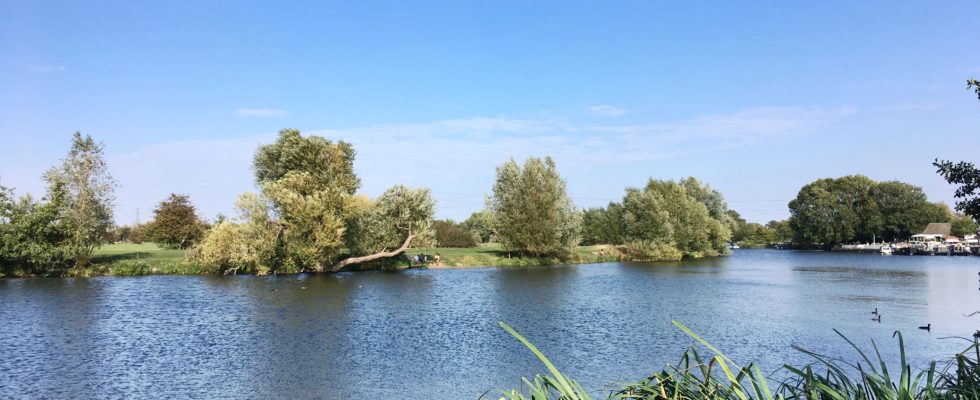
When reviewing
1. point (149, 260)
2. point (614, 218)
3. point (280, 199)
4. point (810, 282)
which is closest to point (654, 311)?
point (810, 282)

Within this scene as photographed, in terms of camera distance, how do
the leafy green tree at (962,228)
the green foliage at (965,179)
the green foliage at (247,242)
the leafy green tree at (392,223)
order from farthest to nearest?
1. the leafy green tree at (962,228)
2. the leafy green tree at (392,223)
3. the green foliage at (247,242)
4. the green foliage at (965,179)

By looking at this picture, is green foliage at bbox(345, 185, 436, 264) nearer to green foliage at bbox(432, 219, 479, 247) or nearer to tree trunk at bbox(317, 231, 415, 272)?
tree trunk at bbox(317, 231, 415, 272)

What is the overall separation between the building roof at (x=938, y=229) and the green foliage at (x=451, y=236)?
90.1 m

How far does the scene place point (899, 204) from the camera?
12038 cm

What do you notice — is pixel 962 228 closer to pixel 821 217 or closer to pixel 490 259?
pixel 821 217

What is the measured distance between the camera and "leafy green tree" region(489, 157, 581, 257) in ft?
213

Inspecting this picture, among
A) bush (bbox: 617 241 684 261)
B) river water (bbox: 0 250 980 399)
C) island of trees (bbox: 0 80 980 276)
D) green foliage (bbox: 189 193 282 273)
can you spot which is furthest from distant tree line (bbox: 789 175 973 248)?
green foliage (bbox: 189 193 282 273)

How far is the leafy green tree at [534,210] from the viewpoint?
6494cm

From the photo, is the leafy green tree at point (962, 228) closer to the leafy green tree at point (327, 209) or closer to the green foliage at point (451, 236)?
the green foliage at point (451, 236)

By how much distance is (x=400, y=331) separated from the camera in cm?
2430

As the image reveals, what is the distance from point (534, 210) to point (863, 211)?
9093 centimetres

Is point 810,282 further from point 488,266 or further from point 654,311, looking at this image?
point 488,266

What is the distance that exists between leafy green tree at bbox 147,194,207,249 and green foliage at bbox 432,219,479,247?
32.2 meters

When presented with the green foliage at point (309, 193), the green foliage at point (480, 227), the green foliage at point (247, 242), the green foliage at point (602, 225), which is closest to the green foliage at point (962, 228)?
the green foliage at point (602, 225)
